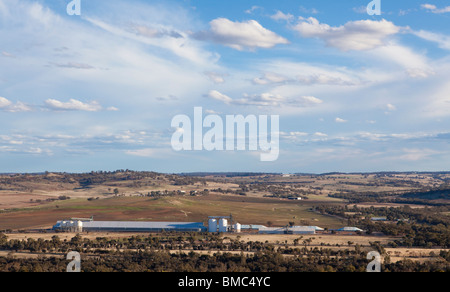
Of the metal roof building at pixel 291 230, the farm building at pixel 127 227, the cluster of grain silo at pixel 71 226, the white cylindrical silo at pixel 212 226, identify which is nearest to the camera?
the metal roof building at pixel 291 230

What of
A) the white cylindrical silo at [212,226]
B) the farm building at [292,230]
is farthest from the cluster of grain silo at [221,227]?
the farm building at [292,230]

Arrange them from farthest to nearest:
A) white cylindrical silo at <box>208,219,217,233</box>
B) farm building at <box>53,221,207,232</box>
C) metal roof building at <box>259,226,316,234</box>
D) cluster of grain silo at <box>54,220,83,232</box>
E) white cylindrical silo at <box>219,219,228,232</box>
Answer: farm building at <box>53,221,207,232</box>
cluster of grain silo at <box>54,220,83,232</box>
white cylindrical silo at <box>208,219,217,233</box>
white cylindrical silo at <box>219,219,228,232</box>
metal roof building at <box>259,226,316,234</box>

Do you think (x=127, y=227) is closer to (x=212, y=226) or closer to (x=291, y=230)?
(x=212, y=226)

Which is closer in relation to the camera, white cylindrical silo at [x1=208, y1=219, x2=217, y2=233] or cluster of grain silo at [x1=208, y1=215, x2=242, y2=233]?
cluster of grain silo at [x1=208, y1=215, x2=242, y2=233]

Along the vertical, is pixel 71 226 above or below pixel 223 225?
below

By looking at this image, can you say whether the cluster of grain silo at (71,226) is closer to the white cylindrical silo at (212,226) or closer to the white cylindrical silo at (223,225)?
the white cylindrical silo at (212,226)

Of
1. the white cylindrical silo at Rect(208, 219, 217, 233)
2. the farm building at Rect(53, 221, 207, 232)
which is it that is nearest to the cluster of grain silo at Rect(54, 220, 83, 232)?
the farm building at Rect(53, 221, 207, 232)

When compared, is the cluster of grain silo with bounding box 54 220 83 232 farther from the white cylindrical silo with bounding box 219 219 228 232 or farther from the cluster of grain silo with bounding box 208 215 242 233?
the white cylindrical silo with bounding box 219 219 228 232

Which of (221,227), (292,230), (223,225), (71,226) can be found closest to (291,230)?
(292,230)

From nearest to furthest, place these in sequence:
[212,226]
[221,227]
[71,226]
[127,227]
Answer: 1. [221,227]
2. [212,226]
3. [71,226]
4. [127,227]

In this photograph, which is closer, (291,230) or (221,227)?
(291,230)

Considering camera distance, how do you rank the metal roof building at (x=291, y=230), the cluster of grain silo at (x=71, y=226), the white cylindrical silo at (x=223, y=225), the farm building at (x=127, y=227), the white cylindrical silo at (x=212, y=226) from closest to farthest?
the metal roof building at (x=291, y=230) → the white cylindrical silo at (x=223, y=225) → the white cylindrical silo at (x=212, y=226) → the cluster of grain silo at (x=71, y=226) → the farm building at (x=127, y=227)

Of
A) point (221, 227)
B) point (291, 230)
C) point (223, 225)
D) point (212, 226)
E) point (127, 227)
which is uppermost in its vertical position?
point (223, 225)
